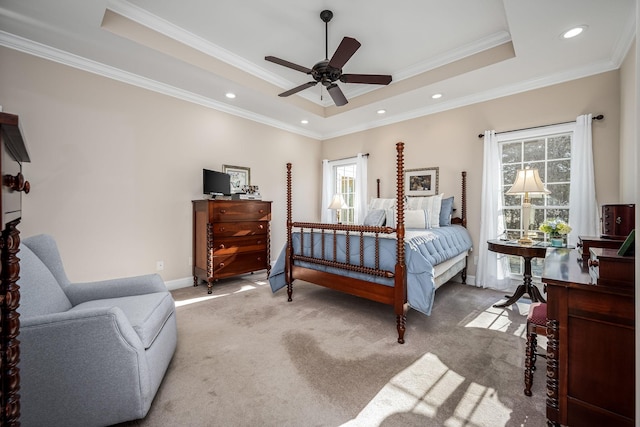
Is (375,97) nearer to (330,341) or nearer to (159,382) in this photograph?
(330,341)

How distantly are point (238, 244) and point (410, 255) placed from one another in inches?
93.6

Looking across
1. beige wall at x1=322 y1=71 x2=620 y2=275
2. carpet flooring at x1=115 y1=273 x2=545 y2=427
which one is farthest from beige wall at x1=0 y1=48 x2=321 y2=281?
beige wall at x1=322 y1=71 x2=620 y2=275

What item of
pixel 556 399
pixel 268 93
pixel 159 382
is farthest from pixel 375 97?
pixel 159 382

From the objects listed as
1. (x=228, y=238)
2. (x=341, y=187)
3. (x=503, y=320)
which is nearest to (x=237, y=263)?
(x=228, y=238)

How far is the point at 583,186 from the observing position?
2936mm

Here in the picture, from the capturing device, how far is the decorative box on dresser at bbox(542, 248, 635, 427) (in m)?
1.04

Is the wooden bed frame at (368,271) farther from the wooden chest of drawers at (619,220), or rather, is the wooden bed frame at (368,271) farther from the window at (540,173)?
the window at (540,173)

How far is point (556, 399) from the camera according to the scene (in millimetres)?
1187

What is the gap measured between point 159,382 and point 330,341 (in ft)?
3.90

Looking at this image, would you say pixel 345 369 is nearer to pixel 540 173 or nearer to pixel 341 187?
pixel 540 173

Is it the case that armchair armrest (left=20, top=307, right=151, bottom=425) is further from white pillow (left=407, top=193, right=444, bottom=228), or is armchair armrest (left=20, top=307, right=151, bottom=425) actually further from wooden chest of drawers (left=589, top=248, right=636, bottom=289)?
white pillow (left=407, top=193, right=444, bottom=228)

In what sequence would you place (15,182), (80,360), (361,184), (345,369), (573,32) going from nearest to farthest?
1. (15,182)
2. (80,360)
3. (345,369)
4. (573,32)
5. (361,184)

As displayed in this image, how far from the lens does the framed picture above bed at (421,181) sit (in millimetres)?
4164

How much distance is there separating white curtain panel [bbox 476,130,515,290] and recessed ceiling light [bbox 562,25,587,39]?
48.1 inches
